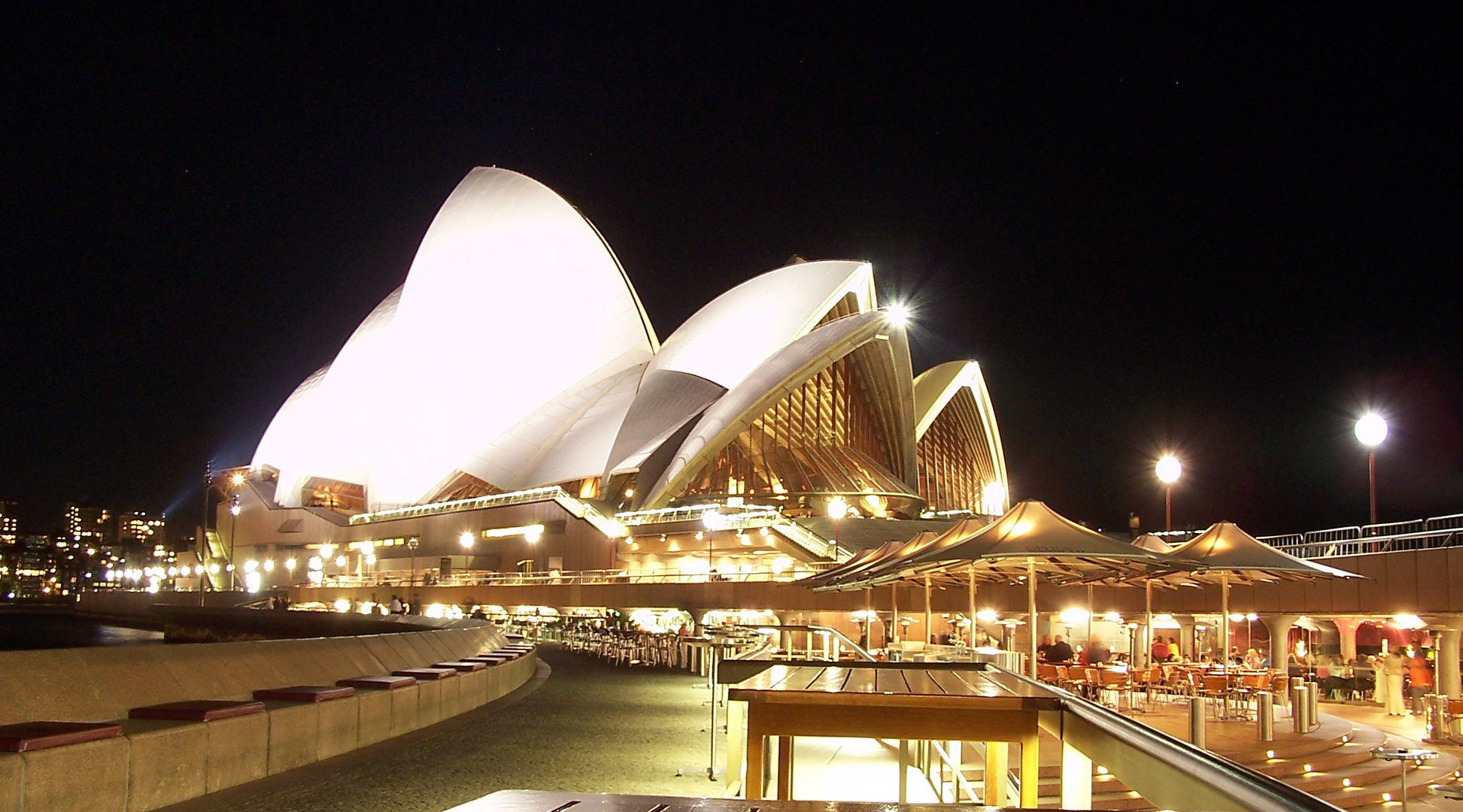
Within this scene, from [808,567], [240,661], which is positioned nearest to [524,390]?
[808,567]

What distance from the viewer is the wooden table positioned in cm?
376

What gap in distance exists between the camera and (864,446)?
171 ft

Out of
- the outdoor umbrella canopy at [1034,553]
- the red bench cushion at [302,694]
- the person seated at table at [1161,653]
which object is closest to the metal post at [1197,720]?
the red bench cushion at [302,694]

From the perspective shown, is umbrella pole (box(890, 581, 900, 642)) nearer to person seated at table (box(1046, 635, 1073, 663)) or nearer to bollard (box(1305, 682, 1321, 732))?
person seated at table (box(1046, 635, 1073, 663))

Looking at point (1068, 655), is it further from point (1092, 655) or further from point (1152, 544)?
point (1152, 544)

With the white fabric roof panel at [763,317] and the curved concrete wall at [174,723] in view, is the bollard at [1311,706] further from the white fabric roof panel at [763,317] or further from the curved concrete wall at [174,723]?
the white fabric roof panel at [763,317]

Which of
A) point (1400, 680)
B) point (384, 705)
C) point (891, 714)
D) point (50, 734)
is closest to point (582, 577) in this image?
point (1400, 680)

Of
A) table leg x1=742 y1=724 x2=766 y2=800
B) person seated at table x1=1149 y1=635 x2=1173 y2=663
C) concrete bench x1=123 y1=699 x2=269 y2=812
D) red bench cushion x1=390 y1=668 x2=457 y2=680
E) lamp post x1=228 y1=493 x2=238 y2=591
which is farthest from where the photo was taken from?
lamp post x1=228 y1=493 x2=238 y2=591

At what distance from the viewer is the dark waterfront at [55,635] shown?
2394cm

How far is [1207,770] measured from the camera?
209 cm

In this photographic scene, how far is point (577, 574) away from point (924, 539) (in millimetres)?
25583

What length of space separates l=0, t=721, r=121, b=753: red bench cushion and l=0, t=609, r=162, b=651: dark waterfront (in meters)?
16.0

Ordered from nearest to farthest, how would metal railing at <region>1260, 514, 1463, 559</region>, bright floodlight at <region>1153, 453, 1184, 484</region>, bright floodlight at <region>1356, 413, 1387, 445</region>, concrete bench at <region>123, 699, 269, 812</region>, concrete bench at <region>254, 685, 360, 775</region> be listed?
concrete bench at <region>123, 699, 269, 812</region> < concrete bench at <region>254, 685, 360, 775</region> < metal railing at <region>1260, 514, 1463, 559</region> < bright floodlight at <region>1356, 413, 1387, 445</region> < bright floodlight at <region>1153, 453, 1184, 484</region>

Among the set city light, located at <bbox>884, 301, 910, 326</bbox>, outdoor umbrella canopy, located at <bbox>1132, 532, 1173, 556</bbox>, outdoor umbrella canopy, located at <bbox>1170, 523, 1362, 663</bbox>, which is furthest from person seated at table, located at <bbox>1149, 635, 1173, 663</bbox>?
city light, located at <bbox>884, 301, 910, 326</bbox>
